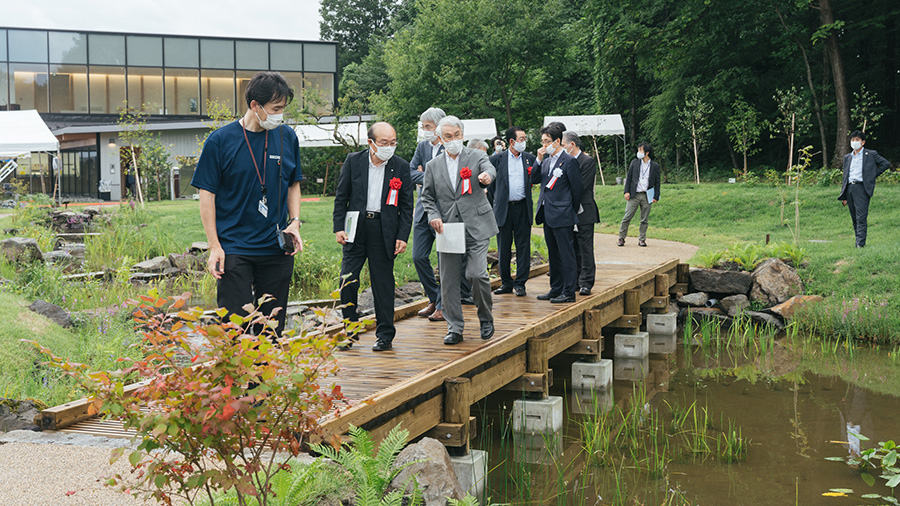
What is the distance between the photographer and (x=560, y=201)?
835cm

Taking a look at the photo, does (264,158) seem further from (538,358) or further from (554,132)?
(554,132)

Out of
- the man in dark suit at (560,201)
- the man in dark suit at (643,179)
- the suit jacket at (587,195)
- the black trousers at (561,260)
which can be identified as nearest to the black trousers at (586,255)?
the suit jacket at (587,195)

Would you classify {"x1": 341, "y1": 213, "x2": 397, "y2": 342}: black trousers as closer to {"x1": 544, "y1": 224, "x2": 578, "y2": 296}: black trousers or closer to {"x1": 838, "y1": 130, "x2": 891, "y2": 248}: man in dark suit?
{"x1": 544, "y1": 224, "x2": 578, "y2": 296}: black trousers

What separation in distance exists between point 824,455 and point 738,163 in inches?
1201

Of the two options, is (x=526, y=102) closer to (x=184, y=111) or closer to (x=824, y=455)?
(x=184, y=111)

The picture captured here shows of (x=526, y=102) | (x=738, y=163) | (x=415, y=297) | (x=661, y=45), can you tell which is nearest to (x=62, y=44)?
(x=526, y=102)

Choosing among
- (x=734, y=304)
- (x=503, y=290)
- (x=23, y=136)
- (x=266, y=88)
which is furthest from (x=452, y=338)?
(x=23, y=136)

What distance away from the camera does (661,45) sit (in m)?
28.2

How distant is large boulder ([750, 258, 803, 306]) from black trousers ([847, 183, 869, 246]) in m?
2.08

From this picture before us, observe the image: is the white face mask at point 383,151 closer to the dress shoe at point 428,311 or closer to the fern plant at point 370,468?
the dress shoe at point 428,311

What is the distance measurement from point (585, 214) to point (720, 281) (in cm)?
465

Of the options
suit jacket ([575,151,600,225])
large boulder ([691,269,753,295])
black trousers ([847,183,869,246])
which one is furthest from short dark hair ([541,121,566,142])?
black trousers ([847,183,869,246])

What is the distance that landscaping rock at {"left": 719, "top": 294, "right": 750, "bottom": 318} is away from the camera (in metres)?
12.2

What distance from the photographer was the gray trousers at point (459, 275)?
251 inches
